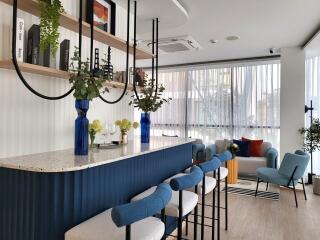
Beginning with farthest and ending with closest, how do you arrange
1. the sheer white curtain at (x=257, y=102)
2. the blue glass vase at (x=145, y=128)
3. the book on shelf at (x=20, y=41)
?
the sheer white curtain at (x=257, y=102) → the blue glass vase at (x=145, y=128) → the book on shelf at (x=20, y=41)

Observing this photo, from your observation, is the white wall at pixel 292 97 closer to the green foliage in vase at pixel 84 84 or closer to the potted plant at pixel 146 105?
the potted plant at pixel 146 105

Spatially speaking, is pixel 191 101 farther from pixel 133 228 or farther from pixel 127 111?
pixel 133 228

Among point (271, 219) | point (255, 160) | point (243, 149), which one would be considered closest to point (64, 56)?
point (271, 219)

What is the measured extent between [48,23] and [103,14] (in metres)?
0.92

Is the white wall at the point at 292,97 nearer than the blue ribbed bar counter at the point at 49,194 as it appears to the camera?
No

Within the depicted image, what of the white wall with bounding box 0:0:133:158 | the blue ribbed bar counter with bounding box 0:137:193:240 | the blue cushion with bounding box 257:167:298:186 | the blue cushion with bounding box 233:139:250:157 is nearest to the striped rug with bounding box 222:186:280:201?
the blue cushion with bounding box 257:167:298:186

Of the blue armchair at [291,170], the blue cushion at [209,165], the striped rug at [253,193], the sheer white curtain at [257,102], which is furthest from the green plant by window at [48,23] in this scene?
the sheer white curtain at [257,102]

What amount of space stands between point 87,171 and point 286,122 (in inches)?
188

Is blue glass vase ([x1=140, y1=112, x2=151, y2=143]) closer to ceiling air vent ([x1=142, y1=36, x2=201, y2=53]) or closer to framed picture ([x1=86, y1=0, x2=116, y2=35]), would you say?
framed picture ([x1=86, y1=0, x2=116, y2=35])

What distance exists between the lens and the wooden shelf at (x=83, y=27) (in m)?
1.85

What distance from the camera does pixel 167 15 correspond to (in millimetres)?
3312

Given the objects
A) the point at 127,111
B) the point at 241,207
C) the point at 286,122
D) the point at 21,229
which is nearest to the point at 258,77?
the point at 286,122

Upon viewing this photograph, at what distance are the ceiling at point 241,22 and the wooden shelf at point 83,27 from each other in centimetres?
53

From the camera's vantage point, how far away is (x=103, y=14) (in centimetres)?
262
